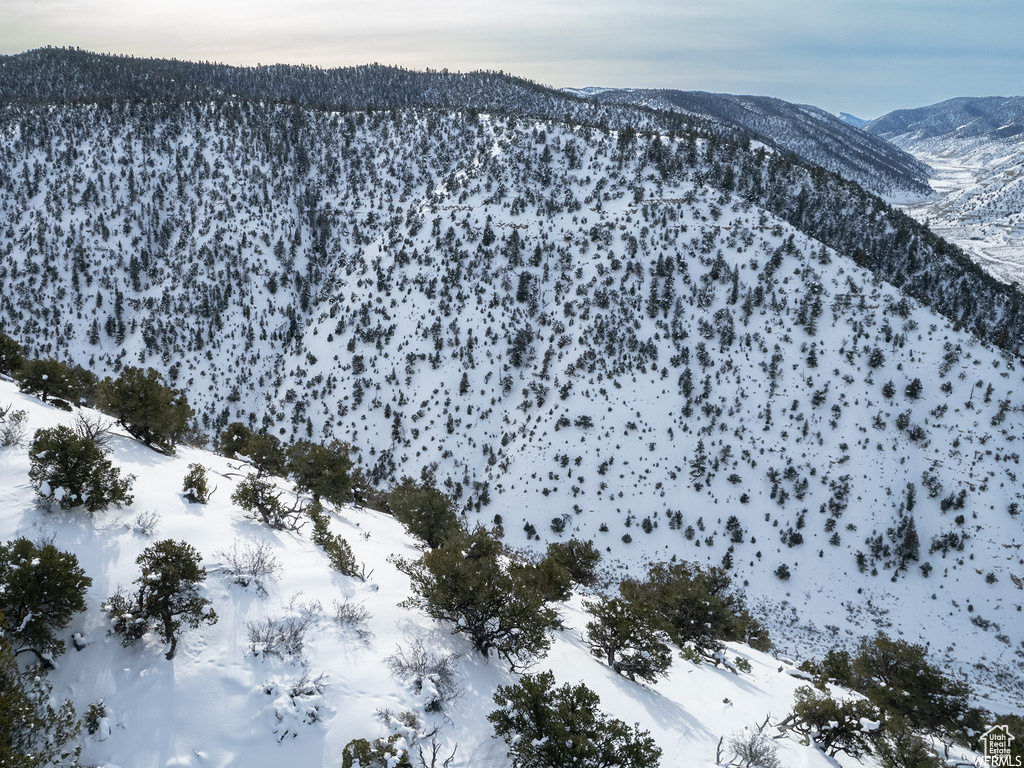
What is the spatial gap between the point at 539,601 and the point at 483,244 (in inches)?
3642

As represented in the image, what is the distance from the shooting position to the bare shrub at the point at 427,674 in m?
18.2

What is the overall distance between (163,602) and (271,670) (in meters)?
4.57

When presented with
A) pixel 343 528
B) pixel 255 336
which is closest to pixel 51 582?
pixel 343 528

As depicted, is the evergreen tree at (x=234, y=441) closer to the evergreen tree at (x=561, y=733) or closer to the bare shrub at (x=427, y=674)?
the bare shrub at (x=427, y=674)

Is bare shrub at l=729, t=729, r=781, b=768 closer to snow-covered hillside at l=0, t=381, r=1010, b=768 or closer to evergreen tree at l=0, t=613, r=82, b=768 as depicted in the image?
snow-covered hillside at l=0, t=381, r=1010, b=768

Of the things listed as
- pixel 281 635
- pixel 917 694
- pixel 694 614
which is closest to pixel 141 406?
pixel 281 635

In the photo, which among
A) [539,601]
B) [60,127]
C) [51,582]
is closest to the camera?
[51,582]

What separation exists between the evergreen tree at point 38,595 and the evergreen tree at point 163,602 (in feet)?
4.72

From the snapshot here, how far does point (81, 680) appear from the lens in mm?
15195

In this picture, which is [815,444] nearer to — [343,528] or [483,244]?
[343,528]

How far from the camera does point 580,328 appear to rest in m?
87.6

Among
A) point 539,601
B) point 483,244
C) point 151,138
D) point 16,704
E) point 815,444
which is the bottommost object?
point 815,444

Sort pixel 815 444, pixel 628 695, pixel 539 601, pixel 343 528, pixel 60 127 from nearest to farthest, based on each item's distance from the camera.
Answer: pixel 539 601 → pixel 628 695 → pixel 343 528 → pixel 815 444 → pixel 60 127

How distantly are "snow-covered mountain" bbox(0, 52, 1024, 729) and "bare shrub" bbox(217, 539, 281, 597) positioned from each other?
155 feet
